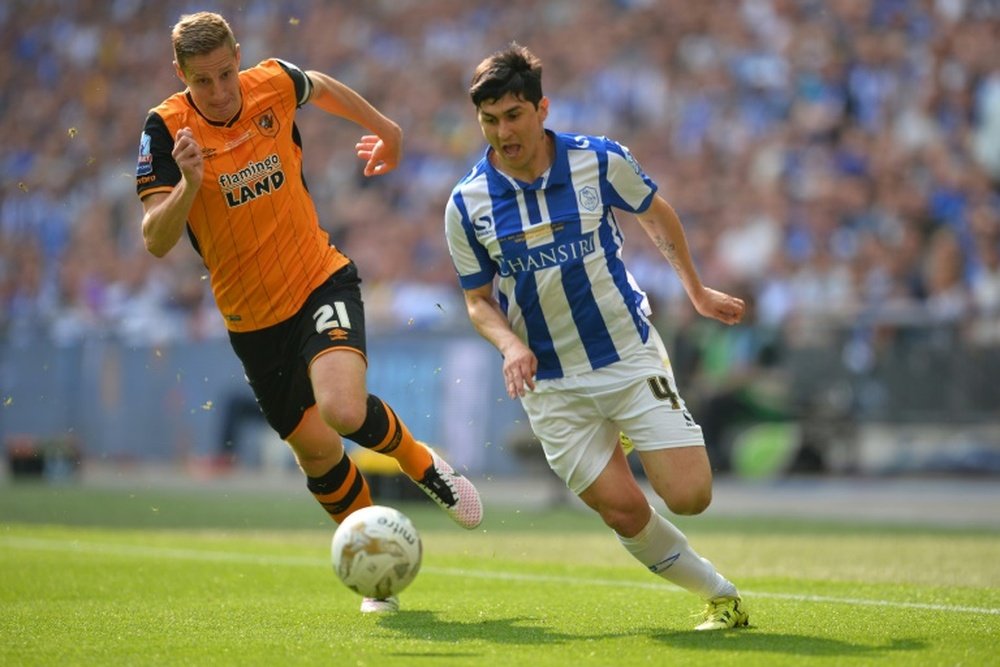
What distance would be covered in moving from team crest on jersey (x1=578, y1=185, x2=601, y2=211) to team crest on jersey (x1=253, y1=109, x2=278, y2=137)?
68.4 inches

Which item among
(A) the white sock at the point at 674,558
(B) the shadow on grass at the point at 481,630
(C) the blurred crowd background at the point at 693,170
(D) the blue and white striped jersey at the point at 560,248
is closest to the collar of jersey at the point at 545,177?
(D) the blue and white striped jersey at the point at 560,248

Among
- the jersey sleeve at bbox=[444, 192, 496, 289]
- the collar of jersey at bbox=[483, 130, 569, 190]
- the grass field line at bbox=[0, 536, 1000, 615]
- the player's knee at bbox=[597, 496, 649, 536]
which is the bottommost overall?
the grass field line at bbox=[0, 536, 1000, 615]

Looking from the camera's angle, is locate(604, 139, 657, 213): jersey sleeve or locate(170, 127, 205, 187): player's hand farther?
locate(604, 139, 657, 213): jersey sleeve

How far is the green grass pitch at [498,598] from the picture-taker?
18.2ft

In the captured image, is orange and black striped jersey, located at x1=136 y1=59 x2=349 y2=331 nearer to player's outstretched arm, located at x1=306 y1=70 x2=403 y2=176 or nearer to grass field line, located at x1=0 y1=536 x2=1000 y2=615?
player's outstretched arm, located at x1=306 y1=70 x2=403 y2=176

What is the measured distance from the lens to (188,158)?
6.13 metres

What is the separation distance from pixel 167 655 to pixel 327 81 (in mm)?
3261

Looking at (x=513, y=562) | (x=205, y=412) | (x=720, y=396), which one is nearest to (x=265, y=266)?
(x=513, y=562)

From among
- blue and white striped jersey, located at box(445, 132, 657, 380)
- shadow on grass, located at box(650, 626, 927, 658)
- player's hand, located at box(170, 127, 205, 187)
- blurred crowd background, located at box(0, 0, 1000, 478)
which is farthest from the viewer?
blurred crowd background, located at box(0, 0, 1000, 478)

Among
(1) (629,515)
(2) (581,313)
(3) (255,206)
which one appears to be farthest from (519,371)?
(3) (255,206)

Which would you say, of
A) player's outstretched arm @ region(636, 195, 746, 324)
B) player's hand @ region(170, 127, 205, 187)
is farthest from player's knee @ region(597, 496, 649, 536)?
player's hand @ region(170, 127, 205, 187)

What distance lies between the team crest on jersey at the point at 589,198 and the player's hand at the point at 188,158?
5.45 feet

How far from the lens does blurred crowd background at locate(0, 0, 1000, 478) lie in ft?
52.3

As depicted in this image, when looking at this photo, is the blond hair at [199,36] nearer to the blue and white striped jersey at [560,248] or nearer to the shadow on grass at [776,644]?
the blue and white striped jersey at [560,248]
